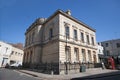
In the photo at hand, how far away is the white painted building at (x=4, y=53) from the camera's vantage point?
35.7 meters

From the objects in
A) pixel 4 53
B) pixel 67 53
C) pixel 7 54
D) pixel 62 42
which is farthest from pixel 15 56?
pixel 62 42

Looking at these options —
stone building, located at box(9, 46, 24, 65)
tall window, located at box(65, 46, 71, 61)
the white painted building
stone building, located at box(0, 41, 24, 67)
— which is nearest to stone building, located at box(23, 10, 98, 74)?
tall window, located at box(65, 46, 71, 61)

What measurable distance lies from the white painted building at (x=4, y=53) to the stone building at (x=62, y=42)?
1766 cm

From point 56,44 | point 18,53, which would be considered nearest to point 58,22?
point 56,44

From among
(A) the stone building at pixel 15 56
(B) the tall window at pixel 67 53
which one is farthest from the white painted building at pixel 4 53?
(B) the tall window at pixel 67 53

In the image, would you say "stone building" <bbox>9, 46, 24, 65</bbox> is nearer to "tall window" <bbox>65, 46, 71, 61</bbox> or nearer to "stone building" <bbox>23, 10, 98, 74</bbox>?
"stone building" <bbox>23, 10, 98, 74</bbox>

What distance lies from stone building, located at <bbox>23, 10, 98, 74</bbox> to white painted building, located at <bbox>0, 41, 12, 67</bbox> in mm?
17657

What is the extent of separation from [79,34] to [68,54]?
6.26 meters

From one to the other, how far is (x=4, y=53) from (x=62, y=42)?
2652 centimetres

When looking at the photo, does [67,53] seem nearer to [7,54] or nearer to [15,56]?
[7,54]

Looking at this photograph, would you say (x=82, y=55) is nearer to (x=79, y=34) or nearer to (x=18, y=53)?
(x=79, y=34)

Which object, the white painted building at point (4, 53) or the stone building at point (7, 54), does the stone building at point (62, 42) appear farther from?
the stone building at point (7, 54)

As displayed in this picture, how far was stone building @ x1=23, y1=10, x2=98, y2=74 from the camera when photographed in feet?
62.0

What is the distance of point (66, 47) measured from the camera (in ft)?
65.7
